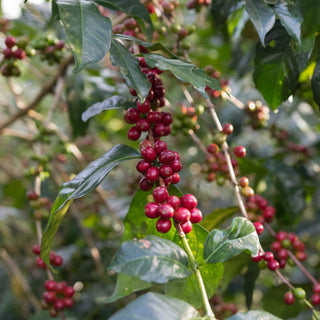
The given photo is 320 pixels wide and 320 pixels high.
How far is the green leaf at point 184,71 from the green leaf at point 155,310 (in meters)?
0.38

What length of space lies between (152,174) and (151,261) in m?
0.19

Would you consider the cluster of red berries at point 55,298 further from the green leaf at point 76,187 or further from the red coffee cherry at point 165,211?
the red coffee cherry at point 165,211

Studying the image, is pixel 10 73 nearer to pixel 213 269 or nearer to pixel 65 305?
pixel 65 305

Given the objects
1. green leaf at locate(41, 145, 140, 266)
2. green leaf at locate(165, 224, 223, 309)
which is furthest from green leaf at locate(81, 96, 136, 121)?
green leaf at locate(165, 224, 223, 309)

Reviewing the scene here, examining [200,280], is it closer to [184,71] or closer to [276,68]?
[184,71]

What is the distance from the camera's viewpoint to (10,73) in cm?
117

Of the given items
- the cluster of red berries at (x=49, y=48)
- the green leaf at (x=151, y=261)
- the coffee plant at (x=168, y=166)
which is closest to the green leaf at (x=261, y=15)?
the coffee plant at (x=168, y=166)

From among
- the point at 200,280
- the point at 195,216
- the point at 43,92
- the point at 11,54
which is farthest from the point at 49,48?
the point at 200,280

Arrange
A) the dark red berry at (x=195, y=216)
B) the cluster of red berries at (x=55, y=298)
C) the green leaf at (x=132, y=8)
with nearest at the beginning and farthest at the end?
the dark red berry at (x=195, y=216) < the green leaf at (x=132, y=8) < the cluster of red berries at (x=55, y=298)

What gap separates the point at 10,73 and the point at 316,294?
1.14 m

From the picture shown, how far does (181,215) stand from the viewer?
659 mm

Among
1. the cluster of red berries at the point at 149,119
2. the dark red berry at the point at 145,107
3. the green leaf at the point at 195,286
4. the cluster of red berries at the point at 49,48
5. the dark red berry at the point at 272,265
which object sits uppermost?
the dark red berry at the point at 145,107

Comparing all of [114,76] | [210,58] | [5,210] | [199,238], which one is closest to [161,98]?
[199,238]

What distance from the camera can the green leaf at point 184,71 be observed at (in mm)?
679
